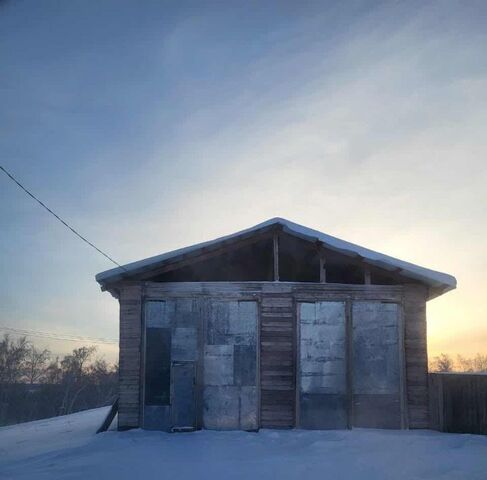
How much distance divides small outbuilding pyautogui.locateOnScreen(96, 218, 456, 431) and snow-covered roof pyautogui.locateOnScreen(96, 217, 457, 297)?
36 millimetres

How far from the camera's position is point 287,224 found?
1452cm

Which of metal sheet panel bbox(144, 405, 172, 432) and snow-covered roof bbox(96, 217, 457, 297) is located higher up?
snow-covered roof bbox(96, 217, 457, 297)

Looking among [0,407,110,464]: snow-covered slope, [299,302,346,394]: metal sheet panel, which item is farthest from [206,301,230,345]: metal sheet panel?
[0,407,110,464]: snow-covered slope

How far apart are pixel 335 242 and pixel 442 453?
5914 millimetres

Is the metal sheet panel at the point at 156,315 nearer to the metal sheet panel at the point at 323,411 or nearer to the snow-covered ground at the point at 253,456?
the snow-covered ground at the point at 253,456

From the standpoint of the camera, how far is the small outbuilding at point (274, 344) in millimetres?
13914

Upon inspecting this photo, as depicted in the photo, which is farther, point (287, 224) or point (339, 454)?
point (287, 224)

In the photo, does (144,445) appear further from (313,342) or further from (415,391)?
(415,391)

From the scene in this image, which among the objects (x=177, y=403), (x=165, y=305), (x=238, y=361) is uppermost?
(x=165, y=305)

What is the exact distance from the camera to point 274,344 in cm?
1422

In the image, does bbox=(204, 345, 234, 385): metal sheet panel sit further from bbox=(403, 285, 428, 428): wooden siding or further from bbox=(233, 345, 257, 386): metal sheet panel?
bbox=(403, 285, 428, 428): wooden siding

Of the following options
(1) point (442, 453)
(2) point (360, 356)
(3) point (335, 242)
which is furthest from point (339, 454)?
(3) point (335, 242)

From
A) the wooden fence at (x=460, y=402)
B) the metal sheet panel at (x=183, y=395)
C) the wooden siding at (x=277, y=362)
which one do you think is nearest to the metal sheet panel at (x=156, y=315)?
the metal sheet panel at (x=183, y=395)

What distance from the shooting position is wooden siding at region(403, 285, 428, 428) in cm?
1406
